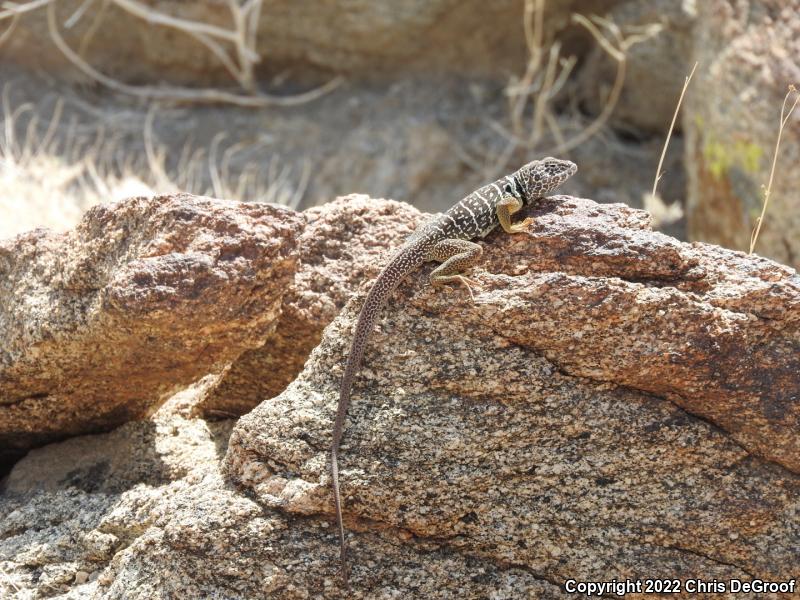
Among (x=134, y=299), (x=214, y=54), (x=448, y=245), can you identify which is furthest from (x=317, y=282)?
(x=214, y=54)

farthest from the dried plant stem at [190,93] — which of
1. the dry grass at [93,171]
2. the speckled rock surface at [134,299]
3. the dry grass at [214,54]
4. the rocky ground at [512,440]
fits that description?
the rocky ground at [512,440]

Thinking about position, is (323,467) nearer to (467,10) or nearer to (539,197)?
(539,197)

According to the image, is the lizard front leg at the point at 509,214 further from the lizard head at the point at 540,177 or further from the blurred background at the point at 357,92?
the blurred background at the point at 357,92

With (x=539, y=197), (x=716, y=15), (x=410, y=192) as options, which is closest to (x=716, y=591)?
(x=539, y=197)

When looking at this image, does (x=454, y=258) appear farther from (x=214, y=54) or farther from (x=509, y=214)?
(x=214, y=54)

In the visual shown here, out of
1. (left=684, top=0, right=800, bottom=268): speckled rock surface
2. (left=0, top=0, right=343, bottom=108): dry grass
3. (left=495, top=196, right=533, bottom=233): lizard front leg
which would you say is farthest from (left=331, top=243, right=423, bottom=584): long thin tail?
(left=0, top=0, right=343, bottom=108): dry grass

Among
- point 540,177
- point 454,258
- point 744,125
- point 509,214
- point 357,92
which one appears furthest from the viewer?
point 357,92
